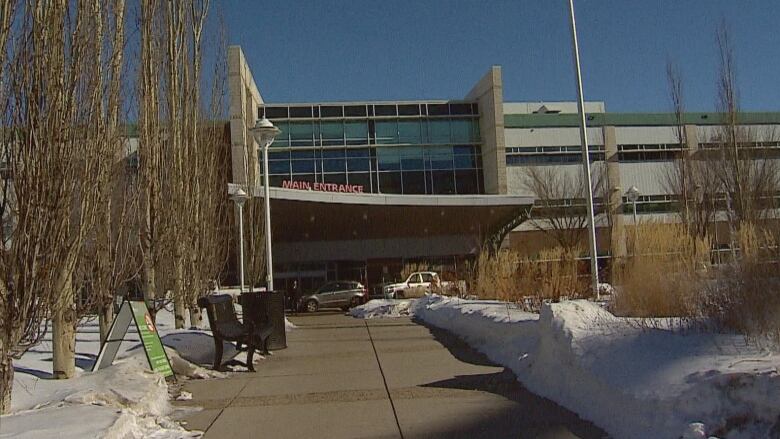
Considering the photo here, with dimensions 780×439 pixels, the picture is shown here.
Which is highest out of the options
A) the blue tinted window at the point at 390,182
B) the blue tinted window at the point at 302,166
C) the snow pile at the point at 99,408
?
the blue tinted window at the point at 302,166

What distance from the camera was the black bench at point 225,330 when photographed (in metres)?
11.7

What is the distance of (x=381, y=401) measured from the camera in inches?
348

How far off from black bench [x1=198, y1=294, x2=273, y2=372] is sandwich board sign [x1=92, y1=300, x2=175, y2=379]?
960 millimetres

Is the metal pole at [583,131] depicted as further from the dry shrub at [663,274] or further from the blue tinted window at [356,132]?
the blue tinted window at [356,132]

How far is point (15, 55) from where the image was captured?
748 cm

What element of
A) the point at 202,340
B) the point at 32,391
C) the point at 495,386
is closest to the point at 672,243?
the point at 495,386

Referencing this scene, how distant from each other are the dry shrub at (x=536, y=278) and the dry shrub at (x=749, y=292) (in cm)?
646

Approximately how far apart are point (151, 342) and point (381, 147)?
1726 inches

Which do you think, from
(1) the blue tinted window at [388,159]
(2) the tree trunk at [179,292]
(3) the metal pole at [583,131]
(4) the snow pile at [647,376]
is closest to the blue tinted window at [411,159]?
(1) the blue tinted window at [388,159]

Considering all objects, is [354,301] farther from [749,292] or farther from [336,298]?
[749,292]

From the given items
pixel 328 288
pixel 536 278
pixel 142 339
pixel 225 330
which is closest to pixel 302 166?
pixel 328 288

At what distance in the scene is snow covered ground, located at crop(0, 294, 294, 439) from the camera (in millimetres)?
6512

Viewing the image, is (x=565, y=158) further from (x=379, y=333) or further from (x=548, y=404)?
(x=548, y=404)

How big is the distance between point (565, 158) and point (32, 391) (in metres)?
51.0
